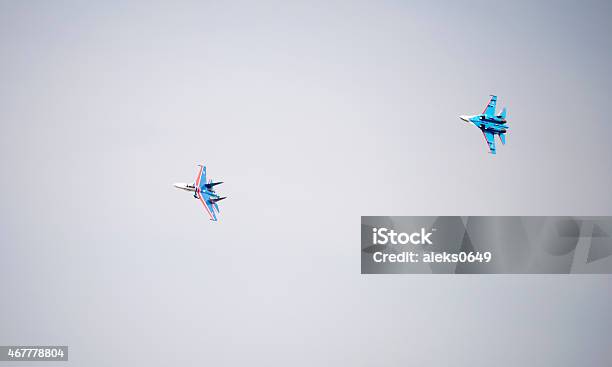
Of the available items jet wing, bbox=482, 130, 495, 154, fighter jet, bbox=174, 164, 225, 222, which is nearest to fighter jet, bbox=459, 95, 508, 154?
jet wing, bbox=482, 130, 495, 154

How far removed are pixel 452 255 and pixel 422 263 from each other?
4.44m

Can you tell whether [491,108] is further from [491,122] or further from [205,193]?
[205,193]

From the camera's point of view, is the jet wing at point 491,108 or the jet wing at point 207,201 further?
the jet wing at point 207,201

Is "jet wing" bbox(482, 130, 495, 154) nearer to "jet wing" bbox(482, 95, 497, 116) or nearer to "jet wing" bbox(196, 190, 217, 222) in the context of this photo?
"jet wing" bbox(482, 95, 497, 116)

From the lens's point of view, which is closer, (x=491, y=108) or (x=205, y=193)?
(x=491, y=108)

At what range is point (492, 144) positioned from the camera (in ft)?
301

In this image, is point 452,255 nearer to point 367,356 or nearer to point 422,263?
point 422,263

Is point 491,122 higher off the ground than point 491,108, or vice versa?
point 491,108

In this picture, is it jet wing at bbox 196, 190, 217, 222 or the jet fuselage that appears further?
jet wing at bbox 196, 190, 217, 222

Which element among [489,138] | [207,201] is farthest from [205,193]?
[489,138]

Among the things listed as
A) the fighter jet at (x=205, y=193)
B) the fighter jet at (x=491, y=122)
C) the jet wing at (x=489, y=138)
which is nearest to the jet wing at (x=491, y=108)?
the fighter jet at (x=491, y=122)

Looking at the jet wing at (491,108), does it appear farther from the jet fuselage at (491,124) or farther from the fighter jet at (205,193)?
the fighter jet at (205,193)

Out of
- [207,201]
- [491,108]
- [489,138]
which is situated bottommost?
[207,201]

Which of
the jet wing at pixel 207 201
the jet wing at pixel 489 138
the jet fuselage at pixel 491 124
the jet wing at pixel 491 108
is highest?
the jet wing at pixel 491 108
